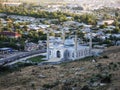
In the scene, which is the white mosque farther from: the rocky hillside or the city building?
the city building

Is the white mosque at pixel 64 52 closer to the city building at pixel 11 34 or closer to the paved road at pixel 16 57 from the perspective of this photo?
the paved road at pixel 16 57

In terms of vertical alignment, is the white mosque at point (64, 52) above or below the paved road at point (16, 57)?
above

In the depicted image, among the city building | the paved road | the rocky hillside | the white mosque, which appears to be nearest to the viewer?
the rocky hillside

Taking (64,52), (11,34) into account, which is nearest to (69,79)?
(64,52)

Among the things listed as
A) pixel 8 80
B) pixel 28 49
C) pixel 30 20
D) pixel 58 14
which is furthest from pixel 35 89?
pixel 58 14

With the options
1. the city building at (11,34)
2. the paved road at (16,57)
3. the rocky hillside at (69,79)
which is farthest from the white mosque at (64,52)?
the city building at (11,34)

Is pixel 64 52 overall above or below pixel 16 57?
above

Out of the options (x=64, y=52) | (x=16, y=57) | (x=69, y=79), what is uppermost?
(x=69, y=79)

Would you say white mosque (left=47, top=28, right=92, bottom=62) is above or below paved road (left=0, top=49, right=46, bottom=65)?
above

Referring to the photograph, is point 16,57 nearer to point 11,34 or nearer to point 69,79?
point 11,34

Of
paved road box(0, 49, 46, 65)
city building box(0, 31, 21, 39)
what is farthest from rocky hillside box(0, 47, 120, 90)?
city building box(0, 31, 21, 39)

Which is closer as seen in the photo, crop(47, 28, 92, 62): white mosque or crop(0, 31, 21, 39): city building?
crop(47, 28, 92, 62): white mosque
